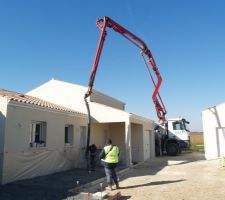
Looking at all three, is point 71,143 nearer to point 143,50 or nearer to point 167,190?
point 167,190

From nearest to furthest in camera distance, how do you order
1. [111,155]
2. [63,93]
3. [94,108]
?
[111,155], [94,108], [63,93]

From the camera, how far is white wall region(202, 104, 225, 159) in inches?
827

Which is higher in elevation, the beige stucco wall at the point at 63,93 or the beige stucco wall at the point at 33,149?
the beige stucco wall at the point at 63,93

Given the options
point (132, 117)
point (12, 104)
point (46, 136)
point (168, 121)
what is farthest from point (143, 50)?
point (12, 104)

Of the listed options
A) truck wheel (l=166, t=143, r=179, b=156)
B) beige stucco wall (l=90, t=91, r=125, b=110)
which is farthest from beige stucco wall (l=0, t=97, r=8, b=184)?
truck wheel (l=166, t=143, r=179, b=156)

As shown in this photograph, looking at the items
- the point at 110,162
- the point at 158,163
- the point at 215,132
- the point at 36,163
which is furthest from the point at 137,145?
the point at 110,162

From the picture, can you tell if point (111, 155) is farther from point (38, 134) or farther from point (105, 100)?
point (105, 100)

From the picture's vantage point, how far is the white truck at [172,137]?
27.3 m

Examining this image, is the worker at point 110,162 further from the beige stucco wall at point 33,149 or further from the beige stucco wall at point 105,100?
the beige stucco wall at point 105,100

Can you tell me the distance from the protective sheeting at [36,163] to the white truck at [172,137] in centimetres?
1247

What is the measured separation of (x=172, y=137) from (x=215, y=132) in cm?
763

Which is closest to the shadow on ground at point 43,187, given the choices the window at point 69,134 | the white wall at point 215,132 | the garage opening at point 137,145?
the window at point 69,134

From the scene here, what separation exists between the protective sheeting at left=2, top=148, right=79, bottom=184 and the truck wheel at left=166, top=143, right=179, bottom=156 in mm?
12643

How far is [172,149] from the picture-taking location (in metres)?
27.2
